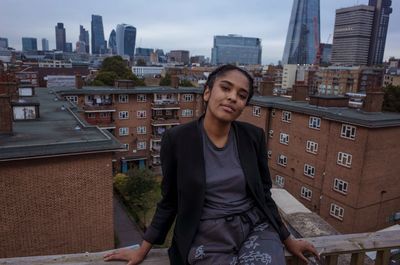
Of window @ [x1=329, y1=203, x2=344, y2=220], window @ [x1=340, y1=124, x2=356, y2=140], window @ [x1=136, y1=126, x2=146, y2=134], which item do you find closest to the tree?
window @ [x1=340, y1=124, x2=356, y2=140]

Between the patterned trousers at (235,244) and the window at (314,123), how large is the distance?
22.0 m

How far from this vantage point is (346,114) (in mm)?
21281

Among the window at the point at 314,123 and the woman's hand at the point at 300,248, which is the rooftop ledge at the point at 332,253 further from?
the window at the point at 314,123

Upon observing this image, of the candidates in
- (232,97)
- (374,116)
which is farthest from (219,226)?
(374,116)

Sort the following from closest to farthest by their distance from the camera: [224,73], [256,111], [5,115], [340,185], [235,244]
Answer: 1. [235,244]
2. [224,73]
3. [5,115]
4. [340,185]
5. [256,111]

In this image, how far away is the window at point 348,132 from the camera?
20.4 m

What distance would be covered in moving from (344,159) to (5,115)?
61.8 feet

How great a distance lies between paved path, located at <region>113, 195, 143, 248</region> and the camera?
17.5m

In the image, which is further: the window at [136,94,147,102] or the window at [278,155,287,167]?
the window at [136,94,147,102]

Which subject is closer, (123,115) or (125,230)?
(125,230)

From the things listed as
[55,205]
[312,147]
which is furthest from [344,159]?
[55,205]

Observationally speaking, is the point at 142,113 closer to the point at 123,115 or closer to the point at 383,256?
the point at 123,115

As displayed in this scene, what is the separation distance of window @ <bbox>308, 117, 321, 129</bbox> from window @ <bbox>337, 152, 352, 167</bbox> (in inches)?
103

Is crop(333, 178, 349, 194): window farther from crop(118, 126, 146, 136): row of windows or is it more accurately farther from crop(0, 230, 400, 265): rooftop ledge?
crop(118, 126, 146, 136): row of windows
